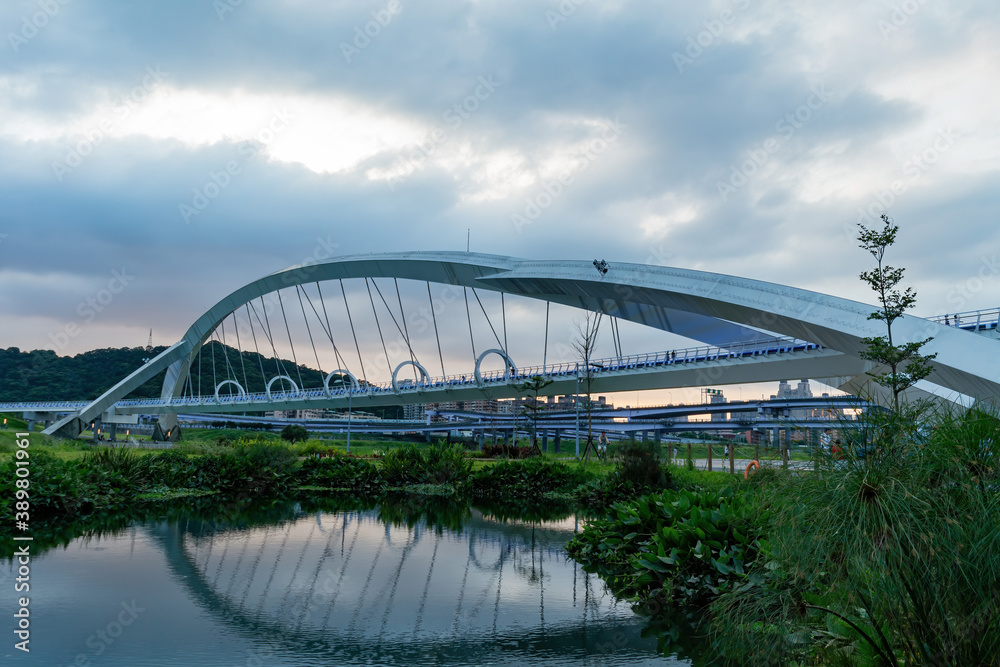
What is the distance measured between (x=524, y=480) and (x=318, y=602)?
14316mm

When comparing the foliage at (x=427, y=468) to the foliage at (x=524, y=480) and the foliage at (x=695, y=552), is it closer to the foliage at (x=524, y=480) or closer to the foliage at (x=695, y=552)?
the foliage at (x=524, y=480)

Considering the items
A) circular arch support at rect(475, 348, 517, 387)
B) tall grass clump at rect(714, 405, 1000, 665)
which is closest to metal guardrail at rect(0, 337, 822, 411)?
circular arch support at rect(475, 348, 517, 387)

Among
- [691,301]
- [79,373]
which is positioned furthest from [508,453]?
[79,373]

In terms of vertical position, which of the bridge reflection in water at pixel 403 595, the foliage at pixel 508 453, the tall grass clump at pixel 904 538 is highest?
the tall grass clump at pixel 904 538

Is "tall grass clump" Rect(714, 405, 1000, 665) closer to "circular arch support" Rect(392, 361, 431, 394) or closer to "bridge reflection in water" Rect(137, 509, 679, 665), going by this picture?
"bridge reflection in water" Rect(137, 509, 679, 665)

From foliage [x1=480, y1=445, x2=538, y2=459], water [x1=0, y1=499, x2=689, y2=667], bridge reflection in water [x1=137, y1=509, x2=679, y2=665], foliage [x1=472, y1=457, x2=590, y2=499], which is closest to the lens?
water [x1=0, y1=499, x2=689, y2=667]

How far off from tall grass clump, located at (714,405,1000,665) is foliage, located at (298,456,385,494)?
18.4 meters

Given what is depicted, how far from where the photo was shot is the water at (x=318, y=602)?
244 inches

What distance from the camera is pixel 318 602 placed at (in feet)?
25.8

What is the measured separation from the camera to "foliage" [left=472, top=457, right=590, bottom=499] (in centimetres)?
2175

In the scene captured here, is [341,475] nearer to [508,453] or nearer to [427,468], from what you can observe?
[427,468]

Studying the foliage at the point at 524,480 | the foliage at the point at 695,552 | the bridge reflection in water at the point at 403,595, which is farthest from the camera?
the foliage at the point at 524,480

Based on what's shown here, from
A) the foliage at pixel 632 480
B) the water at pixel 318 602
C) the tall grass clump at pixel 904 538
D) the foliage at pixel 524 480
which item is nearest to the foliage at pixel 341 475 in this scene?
the foliage at pixel 524 480

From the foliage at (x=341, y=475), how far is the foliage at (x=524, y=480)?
322 centimetres
